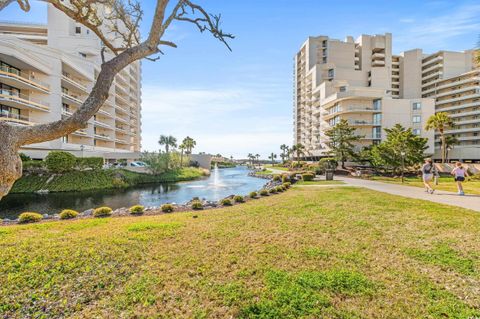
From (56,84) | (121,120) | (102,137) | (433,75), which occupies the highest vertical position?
(433,75)

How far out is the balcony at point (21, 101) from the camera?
26234 mm

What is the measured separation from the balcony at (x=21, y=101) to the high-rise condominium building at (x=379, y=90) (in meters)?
51.0

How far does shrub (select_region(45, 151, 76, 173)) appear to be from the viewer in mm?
27844

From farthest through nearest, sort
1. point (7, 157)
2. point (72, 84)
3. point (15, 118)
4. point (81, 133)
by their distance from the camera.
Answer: point (81, 133), point (72, 84), point (15, 118), point (7, 157)

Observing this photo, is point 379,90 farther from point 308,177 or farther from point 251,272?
point 251,272

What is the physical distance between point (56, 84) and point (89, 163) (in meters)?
12.2

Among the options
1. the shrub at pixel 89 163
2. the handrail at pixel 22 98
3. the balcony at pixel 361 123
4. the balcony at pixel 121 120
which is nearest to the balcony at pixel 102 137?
the balcony at pixel 121 120

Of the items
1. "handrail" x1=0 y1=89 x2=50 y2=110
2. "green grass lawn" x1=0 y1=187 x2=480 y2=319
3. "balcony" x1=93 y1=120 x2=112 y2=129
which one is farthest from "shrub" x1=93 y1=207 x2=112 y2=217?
"balcony" x1=93 y1=120 x2=112 y2=129

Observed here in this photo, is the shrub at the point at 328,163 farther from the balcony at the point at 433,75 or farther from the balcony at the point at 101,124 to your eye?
the balcony at the point at 433,75

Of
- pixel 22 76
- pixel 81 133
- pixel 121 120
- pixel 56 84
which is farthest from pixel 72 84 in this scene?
pixel 121 120

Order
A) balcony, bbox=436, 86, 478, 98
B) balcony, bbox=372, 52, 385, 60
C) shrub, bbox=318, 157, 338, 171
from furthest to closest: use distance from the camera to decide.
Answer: balcony, bbox=372, 52, 385, 60, balcony, bbox=436, 86, 478, 98, shrub, bbox=318, 157, 338, 171

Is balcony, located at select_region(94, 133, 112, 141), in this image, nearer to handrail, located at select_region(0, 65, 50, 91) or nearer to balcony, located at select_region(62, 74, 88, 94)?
balcony, located at select_region(62, 74, 88, 94)

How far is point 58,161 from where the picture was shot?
28.0 metres

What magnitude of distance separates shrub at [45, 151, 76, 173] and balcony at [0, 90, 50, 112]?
6.63 m
